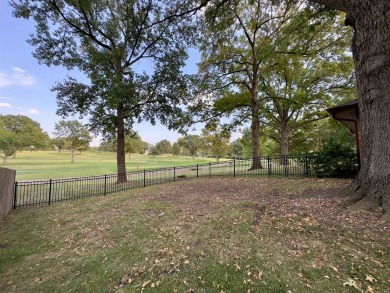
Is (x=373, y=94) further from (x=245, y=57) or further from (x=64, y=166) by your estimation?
(x=64, y=166)

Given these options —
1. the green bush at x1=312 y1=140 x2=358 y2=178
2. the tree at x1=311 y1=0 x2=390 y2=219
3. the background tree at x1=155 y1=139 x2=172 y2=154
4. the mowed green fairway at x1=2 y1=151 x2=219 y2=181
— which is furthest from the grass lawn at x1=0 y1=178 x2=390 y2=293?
the background tree at x1=155 y1=139 x2=172 y2=154

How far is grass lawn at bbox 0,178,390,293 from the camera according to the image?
8.75 feet

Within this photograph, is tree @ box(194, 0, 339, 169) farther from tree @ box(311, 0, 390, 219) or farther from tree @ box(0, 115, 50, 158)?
tree @ box(0, 115, 50, 158)

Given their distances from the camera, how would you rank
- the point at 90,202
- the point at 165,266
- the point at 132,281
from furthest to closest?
the point at 90,202
the point at 165,266
the point at 132,281

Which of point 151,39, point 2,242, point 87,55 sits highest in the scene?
point 151,39

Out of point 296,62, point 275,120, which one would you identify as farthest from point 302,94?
point 275,120

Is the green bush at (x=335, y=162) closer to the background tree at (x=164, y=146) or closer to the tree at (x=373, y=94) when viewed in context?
the tree at (x=373, y=94)

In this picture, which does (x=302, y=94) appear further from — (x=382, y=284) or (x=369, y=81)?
(x=382, y=284)

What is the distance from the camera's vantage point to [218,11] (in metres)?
9.84

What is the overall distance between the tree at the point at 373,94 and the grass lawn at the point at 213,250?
0.59 meters

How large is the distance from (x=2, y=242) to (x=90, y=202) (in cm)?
336

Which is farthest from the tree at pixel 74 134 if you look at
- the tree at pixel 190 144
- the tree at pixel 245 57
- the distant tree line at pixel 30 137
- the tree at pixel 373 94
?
the tree at pixel 373 94

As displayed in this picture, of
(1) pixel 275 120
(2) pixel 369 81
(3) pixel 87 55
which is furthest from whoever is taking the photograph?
(1) pixel 275 120

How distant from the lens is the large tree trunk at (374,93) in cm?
390
